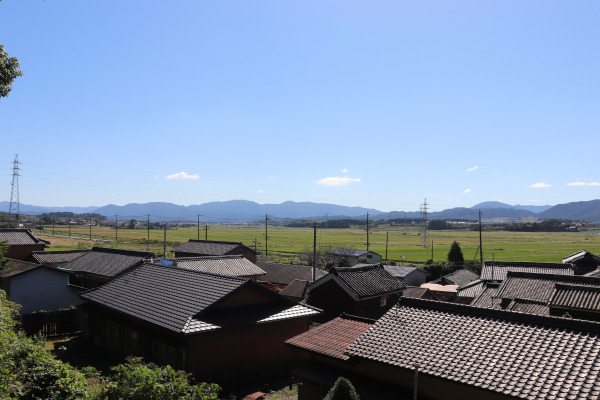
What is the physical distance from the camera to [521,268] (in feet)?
132

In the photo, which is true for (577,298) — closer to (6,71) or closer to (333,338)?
(333,338)

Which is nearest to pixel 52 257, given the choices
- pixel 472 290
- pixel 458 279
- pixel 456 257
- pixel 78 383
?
pixel 78 383

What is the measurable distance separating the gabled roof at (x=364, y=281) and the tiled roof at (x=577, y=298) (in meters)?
8.65

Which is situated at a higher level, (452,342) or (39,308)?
(452,342)

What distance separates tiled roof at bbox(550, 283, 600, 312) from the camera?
20391 mm

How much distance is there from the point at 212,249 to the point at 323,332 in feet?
113

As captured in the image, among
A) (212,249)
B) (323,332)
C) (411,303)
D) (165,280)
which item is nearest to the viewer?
(411,303)

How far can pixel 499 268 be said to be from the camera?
138ft

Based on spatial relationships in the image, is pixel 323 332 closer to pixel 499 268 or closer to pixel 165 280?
pixel 165 280

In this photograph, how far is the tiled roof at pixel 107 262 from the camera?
1125 inches

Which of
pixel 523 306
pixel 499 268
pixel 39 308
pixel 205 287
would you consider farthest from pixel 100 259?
pixel 499 268

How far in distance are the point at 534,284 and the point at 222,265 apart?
24.7 meters

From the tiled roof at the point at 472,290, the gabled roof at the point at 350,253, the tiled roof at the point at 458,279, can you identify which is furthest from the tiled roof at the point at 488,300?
the gabled roof at the point at 350,253

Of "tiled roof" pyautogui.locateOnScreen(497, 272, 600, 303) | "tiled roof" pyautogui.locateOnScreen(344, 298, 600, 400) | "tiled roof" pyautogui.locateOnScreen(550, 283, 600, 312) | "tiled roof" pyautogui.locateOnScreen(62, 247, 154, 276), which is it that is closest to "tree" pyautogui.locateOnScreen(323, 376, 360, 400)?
"tiled roof" pyautogui.locateOnScreen(344, 298, 600, 400)
